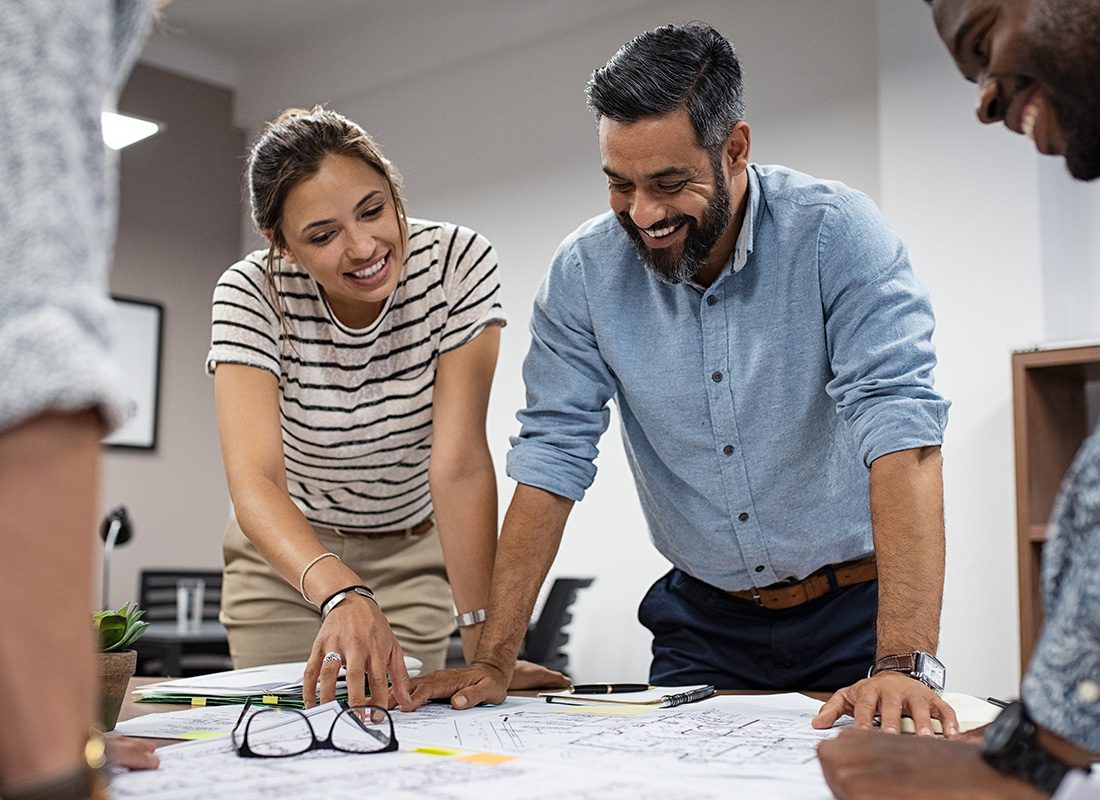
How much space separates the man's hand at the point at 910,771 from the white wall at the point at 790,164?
2.69m

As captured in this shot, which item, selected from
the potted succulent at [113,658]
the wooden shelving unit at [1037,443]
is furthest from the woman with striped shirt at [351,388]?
the wooden shelving unit at [1037,443]

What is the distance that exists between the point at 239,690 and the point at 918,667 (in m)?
0.84

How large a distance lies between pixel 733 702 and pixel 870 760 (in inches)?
24.1

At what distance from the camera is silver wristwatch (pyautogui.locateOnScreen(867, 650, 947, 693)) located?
1.31 meters

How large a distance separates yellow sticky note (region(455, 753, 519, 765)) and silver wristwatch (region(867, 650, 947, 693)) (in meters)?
0.53

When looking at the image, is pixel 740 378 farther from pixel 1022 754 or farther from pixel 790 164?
pixel 790 164

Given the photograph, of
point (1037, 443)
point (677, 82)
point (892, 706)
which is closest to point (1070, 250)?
point (1037, 443)

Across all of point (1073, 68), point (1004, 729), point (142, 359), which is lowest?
point (1004, 729)

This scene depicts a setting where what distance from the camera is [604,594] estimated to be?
439 centimetres

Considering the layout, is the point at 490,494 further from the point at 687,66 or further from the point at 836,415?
the point at 687,66

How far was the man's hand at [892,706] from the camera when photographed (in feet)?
3.87

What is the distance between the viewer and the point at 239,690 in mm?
1473

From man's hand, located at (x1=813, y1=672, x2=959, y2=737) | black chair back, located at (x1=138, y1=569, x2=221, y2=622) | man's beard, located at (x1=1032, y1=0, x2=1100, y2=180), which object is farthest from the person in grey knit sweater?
black chair back, located at (x1=138, y1=569, x2=221, y2=622)

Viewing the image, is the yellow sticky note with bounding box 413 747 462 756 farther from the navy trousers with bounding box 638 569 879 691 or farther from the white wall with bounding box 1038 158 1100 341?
the white wall with bounding box 1038 158 1100 341
